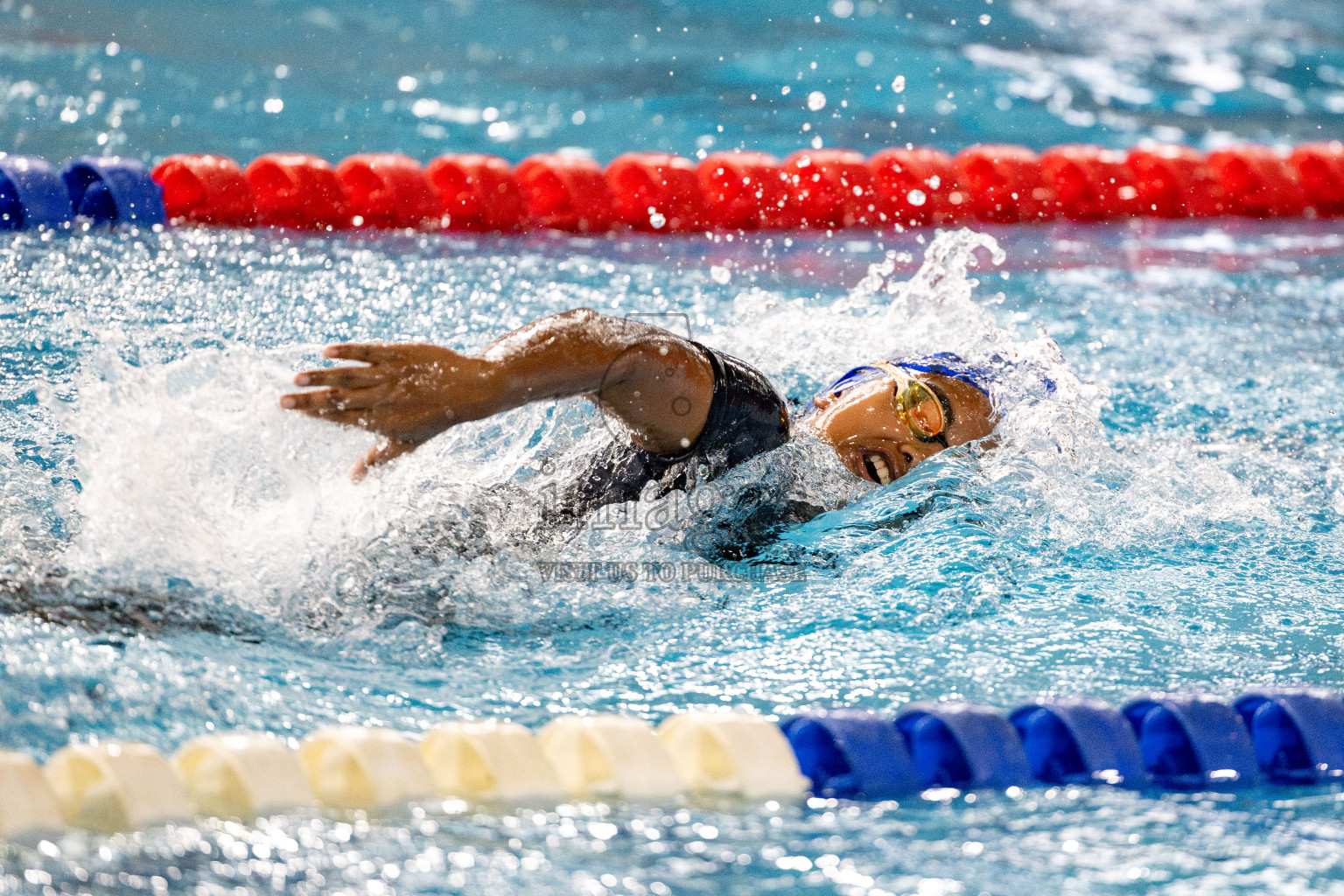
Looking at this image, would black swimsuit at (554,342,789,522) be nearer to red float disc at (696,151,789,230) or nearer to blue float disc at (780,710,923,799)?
blue float disc at (780,710,923,799)

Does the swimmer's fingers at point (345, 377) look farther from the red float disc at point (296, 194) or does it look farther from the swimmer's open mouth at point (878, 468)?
the red float disc at point (296, 194)

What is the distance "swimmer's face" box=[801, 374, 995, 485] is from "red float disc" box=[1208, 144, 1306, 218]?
11.1 feet

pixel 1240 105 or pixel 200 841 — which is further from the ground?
pixel 1240 105

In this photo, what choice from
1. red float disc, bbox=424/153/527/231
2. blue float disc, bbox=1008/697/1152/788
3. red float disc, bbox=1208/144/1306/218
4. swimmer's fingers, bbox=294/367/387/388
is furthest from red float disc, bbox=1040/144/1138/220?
swimmer's fingers, bbox=294/367/387/388

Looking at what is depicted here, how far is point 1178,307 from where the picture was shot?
4.32 meters

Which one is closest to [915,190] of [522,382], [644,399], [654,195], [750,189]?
[750,189]

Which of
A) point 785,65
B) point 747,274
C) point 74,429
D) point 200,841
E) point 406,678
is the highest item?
point 785,65

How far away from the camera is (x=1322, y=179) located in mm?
5277

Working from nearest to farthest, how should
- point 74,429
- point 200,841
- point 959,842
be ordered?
1. point 200,841
2. point 959,842
3. point 74,429

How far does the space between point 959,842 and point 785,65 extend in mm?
6096

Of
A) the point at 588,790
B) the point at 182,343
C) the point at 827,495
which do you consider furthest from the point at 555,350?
the point at 182,343

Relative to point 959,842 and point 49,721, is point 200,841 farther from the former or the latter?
point 959,842

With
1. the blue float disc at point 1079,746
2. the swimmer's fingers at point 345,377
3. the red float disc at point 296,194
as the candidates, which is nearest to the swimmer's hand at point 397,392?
the swimmer's fingers at point 345,377

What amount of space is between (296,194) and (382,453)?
9.79 ft
